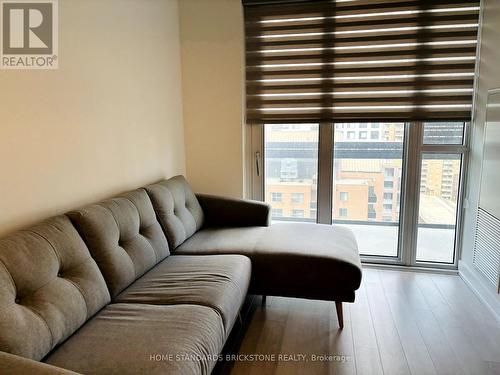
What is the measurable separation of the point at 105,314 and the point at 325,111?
2251 millimetres

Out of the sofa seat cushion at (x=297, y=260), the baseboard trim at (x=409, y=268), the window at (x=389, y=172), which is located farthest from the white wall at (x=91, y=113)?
the baseboard trim at (x=409, y=268)

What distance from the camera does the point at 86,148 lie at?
2.10 m

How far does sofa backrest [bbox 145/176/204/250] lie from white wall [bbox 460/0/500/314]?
6.87 feet

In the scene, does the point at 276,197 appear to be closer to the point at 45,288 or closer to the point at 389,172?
the point at 389,172

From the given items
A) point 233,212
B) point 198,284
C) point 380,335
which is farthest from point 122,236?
point 380,335

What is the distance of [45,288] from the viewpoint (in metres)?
1.42

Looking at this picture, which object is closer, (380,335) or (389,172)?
(380,335)

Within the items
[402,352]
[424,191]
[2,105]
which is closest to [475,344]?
[402,352]

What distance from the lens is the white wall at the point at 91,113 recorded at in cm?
168

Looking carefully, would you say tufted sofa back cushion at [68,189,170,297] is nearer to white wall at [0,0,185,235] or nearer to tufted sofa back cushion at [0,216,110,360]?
tufted sofa back cushion at [0,216,110,360]

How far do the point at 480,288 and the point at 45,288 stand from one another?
276cm

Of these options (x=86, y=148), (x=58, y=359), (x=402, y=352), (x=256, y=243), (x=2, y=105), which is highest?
(x=2, y=105)

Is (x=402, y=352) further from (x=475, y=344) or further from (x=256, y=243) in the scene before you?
(x=256, y=243)

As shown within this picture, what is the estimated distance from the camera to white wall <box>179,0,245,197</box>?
10.3 ft
